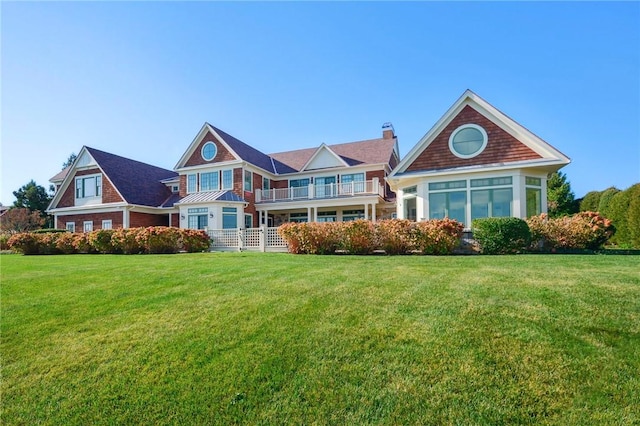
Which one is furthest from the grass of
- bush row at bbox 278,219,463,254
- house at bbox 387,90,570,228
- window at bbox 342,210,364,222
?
window at bbox 342,210,364,222

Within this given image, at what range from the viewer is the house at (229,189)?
74.7 feet

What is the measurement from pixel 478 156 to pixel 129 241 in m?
17.2

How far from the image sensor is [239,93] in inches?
552

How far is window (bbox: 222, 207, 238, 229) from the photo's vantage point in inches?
877

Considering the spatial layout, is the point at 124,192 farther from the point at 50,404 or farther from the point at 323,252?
the point at 50,404

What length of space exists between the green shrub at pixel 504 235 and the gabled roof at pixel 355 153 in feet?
41.9

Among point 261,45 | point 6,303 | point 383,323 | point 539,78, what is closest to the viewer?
point 383,323

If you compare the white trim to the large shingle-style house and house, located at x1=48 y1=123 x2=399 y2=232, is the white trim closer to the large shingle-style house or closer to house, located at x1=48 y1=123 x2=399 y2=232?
the large shingle-style house

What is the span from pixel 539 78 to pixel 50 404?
52.4ft

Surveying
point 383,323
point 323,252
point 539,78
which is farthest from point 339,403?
point 539,78

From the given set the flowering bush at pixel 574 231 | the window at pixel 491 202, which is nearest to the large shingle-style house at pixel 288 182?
the window at pixel 491 202

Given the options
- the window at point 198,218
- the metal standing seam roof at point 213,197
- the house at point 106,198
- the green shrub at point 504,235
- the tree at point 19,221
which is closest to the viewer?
the green shrub at point 504,235

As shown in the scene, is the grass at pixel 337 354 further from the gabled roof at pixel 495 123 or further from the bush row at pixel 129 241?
the bush row at pixel 129 241

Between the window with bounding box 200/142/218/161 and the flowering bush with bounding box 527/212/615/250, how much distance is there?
806 inches
